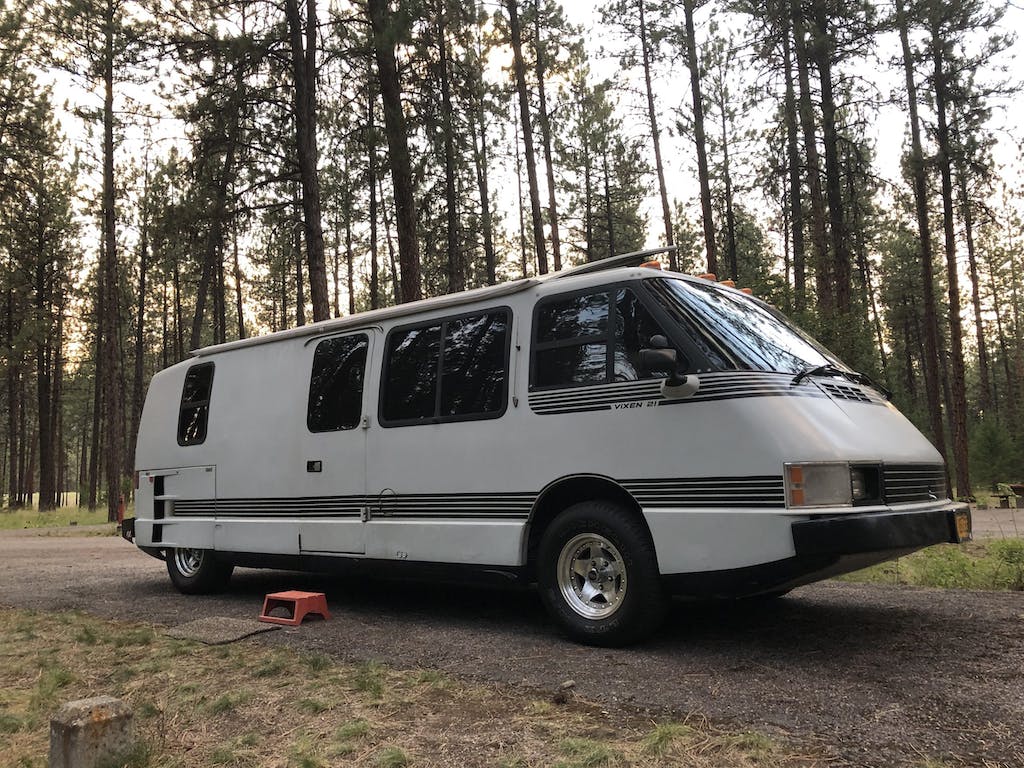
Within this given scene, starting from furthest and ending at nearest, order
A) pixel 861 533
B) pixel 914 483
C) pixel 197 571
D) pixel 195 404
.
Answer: pixel 195 404 < pixel 197 571 < pixel 914 483 < pixel 861 533

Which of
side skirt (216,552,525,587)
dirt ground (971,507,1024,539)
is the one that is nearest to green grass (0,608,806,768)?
side skirt (216,552,525,587)

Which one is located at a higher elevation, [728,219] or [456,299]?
[728,219]

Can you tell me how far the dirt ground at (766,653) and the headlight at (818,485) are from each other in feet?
3.11

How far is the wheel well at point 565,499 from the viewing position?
507 cm

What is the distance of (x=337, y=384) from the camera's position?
697 cm

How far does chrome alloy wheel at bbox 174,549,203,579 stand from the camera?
26.7 feet

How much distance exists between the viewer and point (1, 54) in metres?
17.4

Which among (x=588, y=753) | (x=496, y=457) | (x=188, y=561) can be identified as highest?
(x=496, y=457)

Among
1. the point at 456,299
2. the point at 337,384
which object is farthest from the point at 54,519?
the point at 456,299

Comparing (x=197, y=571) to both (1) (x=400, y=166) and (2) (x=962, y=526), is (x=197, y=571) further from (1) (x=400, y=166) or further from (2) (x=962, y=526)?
(1) (x=400, y=166)

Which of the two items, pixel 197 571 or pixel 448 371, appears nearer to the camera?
pixel 448 371

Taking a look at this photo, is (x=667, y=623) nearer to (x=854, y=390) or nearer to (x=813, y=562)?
(x=813, y=562)

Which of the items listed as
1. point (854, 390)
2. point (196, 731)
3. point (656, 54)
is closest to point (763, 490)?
point (854, 390)

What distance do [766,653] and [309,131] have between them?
12.7 m
